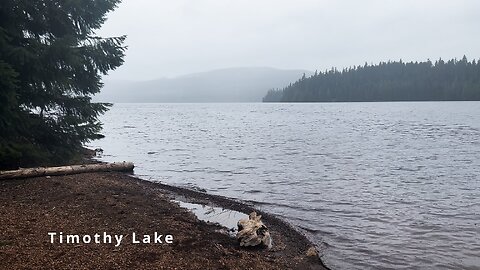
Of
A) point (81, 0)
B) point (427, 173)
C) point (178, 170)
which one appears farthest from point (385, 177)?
point (81, 0)

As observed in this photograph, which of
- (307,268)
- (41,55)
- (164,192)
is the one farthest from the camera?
(164,192)

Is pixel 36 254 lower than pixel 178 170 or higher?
higher

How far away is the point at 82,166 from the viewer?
18141 mm

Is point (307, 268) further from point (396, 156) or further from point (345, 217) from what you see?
point (396, 156)

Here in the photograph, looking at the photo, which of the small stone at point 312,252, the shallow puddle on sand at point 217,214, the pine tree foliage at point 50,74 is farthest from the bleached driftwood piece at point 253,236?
the pine tree foliage at point 50,74

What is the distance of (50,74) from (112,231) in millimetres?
7982

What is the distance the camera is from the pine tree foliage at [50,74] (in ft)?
45.3

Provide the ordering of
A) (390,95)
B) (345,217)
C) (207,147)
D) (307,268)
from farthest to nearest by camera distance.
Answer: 1. (390,95)
2. (207,147)
3. (345,217)
4. (307,268)

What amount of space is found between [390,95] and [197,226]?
198m

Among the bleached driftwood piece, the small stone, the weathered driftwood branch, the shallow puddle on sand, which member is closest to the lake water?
the small stone

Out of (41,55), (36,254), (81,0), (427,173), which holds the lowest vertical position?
(427,173)

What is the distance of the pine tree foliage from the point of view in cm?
1380

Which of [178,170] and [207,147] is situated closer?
[178,170]

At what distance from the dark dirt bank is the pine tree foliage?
1.68 m
